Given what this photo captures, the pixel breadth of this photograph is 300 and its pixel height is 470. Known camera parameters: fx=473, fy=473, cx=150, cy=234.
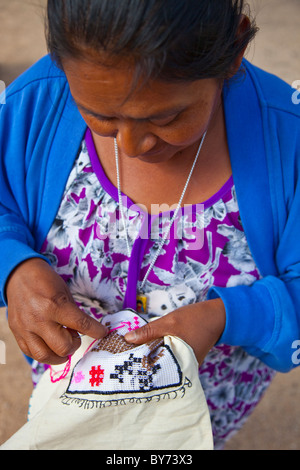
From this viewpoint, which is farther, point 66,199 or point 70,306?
point 66,199

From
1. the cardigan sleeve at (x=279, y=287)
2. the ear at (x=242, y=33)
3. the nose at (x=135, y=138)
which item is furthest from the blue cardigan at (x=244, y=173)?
the nose at (x=135, y=138)

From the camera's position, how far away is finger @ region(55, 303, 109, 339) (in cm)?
87

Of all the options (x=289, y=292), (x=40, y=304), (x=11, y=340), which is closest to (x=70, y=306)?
(x=40, y=304)

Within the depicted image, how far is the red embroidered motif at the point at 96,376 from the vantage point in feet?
2.75

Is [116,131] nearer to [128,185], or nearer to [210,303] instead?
[128,185]

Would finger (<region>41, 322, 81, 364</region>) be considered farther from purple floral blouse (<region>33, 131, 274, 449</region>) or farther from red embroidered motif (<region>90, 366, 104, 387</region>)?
purple floral blouse (<region>33, 131, 274, 449</region>)

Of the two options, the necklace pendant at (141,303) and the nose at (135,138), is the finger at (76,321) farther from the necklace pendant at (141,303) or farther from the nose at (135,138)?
the nose at (135,138)

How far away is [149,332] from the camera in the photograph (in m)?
0.88

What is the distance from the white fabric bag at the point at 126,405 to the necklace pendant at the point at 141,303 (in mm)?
163

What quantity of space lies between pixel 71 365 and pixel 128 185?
0.39 m

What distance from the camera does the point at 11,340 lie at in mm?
2133

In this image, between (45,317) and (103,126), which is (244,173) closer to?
(103,126)

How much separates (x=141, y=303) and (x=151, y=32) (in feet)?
1.97

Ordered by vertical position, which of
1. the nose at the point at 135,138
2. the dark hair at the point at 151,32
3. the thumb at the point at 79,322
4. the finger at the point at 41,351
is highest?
the dark hair at the point at 151,32
